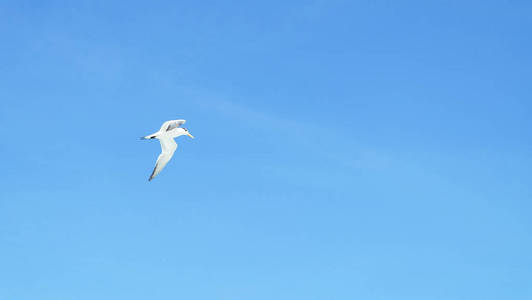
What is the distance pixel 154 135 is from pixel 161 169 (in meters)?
6.60

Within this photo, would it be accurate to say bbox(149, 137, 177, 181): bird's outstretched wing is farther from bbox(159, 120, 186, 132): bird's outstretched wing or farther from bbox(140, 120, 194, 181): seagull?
bbox(159, 120, 186, 132): bird's outstretched wing

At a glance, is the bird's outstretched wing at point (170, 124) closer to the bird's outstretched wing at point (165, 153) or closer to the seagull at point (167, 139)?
the seagull at point (167, 139)

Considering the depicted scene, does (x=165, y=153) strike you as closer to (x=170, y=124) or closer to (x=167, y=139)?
(x=167, y=139)

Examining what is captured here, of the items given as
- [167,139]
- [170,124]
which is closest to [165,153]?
[167,139]

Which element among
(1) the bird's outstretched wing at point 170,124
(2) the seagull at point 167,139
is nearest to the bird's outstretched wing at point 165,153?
(2) the seagull at point 167,139

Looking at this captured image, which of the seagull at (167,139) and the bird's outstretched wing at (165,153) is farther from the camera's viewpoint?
the bird's outstretched wing at (165,153)

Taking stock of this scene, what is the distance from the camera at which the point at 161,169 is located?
90375mm

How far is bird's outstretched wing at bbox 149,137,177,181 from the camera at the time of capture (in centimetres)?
8993

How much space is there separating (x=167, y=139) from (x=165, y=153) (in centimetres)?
231

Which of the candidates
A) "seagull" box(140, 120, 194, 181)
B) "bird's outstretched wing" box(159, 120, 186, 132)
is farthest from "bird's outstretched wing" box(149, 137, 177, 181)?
"bird's outstretched wing" box(159, 120, 186, 132)

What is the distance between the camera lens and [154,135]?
8606 centimetres

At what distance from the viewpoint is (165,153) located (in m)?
90.6

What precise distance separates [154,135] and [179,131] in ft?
18.5

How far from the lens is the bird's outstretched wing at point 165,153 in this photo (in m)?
89.9
